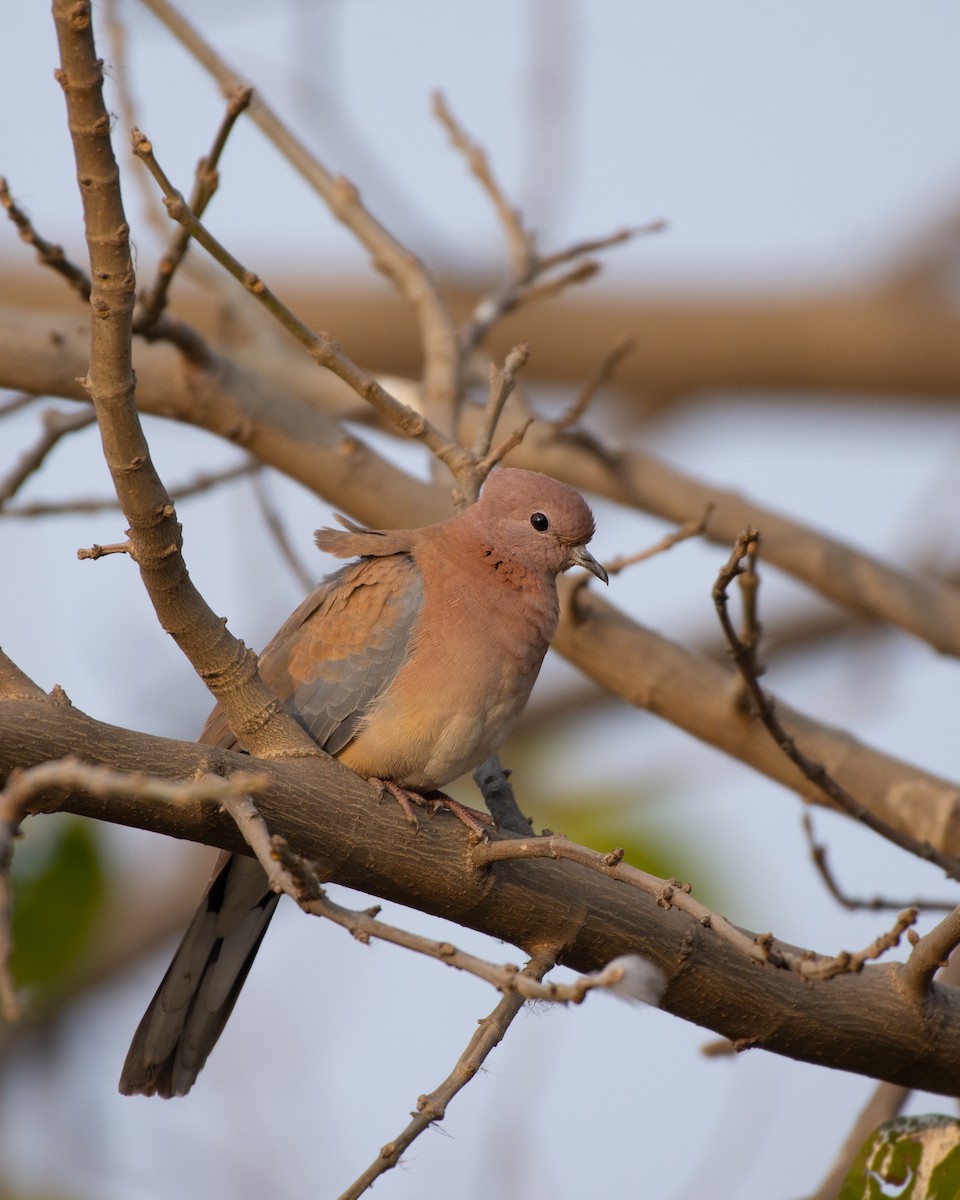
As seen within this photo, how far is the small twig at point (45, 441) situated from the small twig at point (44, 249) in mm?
500

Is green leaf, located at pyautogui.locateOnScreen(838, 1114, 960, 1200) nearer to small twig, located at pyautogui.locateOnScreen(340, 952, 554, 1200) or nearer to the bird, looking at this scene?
small twig, located at pyautogui.locateOnScreen(340, 952, 554, 1200)

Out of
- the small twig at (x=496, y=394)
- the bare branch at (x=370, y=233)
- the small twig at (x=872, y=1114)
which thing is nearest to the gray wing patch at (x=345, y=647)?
the small twig at (x=496, y=394)

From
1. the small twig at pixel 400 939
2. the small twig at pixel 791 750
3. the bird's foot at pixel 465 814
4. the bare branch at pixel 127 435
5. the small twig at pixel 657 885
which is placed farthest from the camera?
the small twig at pixel 791 750

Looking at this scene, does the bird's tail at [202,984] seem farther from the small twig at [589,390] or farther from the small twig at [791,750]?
the small twig at [589,390]

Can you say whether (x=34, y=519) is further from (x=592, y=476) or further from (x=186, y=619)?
(x=186, y=619)

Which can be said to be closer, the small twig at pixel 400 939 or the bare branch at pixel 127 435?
the small twig at pixel 400 939

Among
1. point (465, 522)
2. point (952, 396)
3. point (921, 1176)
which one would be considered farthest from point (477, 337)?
point (952, 396)

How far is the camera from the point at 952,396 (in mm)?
8547

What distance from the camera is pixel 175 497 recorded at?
495cm

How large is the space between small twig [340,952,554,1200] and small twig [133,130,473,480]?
140 cm

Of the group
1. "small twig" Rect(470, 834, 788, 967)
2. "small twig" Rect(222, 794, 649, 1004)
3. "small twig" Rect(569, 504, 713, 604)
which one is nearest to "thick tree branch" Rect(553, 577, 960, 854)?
"small twig" Rect(569, 504, 713, 604)

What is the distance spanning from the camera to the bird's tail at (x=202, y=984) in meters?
3.75

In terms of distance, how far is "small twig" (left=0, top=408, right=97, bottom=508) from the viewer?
4.53 meters

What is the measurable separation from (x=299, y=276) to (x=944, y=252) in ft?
12.5
